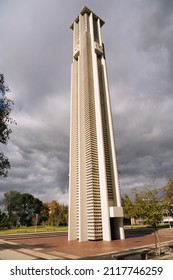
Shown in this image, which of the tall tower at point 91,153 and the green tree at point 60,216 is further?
the green tree at point 60,216

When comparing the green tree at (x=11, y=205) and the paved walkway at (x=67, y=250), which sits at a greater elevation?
the green tree at (x=11, y=205)

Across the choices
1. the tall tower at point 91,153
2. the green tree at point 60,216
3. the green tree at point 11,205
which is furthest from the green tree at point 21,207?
the tall tower at point 91,153

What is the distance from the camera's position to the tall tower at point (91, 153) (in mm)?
19266

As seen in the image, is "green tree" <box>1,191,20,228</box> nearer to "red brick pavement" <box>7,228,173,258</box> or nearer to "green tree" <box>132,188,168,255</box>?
"red brick pavement" <box>7,228,173,258</box>

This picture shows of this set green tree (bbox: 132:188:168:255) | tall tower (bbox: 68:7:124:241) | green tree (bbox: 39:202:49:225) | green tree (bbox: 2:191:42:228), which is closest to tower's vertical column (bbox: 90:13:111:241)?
tall tower (bbox: 68:7:124:241)

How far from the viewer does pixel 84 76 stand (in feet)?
85.4

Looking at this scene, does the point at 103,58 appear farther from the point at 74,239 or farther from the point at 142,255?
the point at 142,255

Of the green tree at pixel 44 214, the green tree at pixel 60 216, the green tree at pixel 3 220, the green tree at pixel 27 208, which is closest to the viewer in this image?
the green tree at pixel 60 216

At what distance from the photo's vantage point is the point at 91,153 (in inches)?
854

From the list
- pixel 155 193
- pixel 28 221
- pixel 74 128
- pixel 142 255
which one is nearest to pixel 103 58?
pixel 74 128

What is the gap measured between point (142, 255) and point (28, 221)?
9287 cm

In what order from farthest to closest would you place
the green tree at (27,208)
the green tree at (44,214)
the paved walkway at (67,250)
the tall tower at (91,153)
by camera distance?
the green tree at (27,208) < the green tree at (44,214) < the tall tower at (91,153) < the paved walkway at (67,250)

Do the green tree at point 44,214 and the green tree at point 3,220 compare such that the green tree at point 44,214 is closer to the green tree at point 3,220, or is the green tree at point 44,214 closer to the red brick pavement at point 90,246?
the green tree at point 3,220

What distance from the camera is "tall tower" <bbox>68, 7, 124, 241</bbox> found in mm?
19266
